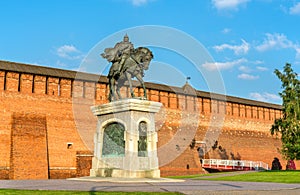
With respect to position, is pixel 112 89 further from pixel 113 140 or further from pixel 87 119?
pixel 87 119

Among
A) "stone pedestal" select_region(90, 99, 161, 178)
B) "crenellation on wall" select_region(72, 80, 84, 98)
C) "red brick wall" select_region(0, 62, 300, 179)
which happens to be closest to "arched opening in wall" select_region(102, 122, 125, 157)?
"stone pedestal" select_region(90, 99, 161, 178)

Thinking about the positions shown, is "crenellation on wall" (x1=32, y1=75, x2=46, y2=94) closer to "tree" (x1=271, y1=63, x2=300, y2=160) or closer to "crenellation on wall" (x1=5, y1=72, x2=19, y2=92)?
"crenellation on wall" (x1=5, y1=72, x2=19, y2=92)

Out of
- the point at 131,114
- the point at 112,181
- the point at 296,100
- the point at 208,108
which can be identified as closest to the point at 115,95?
the point at 131,114

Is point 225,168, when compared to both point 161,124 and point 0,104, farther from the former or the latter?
point 0,104

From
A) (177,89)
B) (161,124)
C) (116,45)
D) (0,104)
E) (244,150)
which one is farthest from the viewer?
(244,150)

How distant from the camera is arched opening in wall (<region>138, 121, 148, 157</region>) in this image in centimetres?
1190

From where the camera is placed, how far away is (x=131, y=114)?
11.7 m

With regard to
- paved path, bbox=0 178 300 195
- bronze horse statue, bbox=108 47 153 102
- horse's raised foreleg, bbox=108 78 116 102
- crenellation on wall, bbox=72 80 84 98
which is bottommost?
paved path, bbox=0 178 300 195

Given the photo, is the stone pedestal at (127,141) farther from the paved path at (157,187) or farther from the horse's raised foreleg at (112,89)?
the paved path at (157,187)

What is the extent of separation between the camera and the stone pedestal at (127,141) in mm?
11562

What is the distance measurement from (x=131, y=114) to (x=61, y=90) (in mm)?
12744

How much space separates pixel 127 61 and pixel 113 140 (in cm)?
251

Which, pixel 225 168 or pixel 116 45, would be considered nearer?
pixel 116 45

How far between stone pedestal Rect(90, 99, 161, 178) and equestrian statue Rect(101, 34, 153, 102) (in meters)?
0.91
